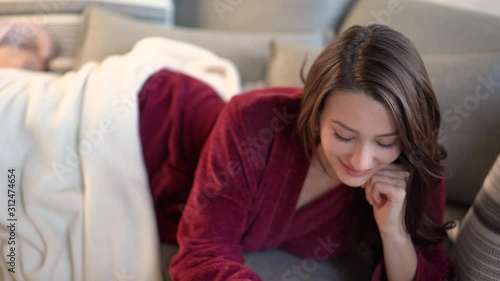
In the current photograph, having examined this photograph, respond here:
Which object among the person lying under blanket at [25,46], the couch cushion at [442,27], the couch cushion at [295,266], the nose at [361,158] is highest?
the couch cushion at [442,27]

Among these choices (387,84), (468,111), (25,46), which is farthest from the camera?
(25,46)

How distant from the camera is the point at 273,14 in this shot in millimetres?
1568

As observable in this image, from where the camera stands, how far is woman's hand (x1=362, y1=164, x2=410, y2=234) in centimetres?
Answer: 88

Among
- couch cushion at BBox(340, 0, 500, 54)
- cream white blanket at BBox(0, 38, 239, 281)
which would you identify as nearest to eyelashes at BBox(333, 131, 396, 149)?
cream white blanket at BBox(0, 38, 239, 281)

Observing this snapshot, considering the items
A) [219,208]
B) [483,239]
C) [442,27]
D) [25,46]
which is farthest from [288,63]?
[25,46]

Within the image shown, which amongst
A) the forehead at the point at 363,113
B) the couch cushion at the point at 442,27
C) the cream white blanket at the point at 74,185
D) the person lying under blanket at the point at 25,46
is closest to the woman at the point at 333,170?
the forehead at the point at 363,113

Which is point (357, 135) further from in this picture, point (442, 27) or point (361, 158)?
point (442, 27)

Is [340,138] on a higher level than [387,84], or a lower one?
lower

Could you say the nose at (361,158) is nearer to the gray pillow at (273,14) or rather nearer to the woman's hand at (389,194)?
the woman's hand at (389,194)

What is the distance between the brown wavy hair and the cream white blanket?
440 mm

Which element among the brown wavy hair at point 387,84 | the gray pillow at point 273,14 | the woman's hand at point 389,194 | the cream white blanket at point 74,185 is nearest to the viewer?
the brown wavy hair at point 387,84

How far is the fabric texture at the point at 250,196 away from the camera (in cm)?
92

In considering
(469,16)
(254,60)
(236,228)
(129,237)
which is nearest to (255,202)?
(236,228)

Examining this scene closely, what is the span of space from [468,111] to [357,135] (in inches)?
19.1
